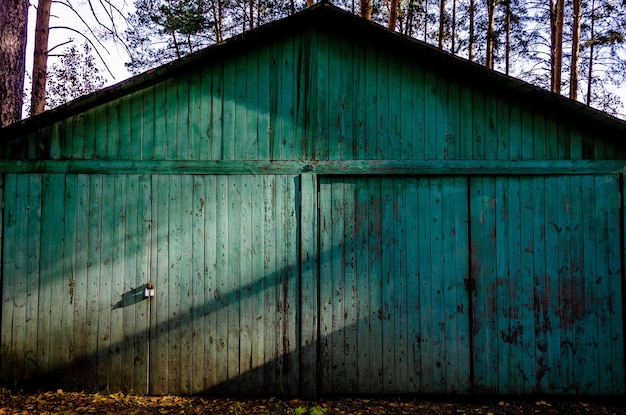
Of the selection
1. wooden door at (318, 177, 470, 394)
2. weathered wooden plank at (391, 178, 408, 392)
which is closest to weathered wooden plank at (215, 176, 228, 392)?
wooden door at (318, 177, 470, 394)

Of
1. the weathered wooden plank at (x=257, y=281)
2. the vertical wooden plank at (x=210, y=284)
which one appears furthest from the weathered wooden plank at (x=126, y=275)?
the weathered wooden plank at (x=257, y=281)

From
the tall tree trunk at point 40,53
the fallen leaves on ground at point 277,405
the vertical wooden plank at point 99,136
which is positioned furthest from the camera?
the tall tree trunk at point 40,53

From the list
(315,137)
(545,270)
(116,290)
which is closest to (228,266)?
(116,290)

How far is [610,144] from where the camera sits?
4.53 m

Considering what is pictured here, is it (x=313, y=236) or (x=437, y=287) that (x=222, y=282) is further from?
(x=437, y=287)

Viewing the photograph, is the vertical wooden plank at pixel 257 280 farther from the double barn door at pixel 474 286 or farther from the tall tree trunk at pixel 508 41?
the tall tree trunk at pixel 508 41

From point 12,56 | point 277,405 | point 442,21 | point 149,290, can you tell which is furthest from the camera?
point 442,21

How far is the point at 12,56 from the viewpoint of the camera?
17.8ft

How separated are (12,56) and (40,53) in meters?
6.64

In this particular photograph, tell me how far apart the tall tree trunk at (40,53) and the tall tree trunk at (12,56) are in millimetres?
6152

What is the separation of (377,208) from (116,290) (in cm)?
308

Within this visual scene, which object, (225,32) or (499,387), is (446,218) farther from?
(225,32)

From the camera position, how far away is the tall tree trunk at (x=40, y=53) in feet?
34.8

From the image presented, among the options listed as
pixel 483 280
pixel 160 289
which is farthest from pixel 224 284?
pixel 483 280
